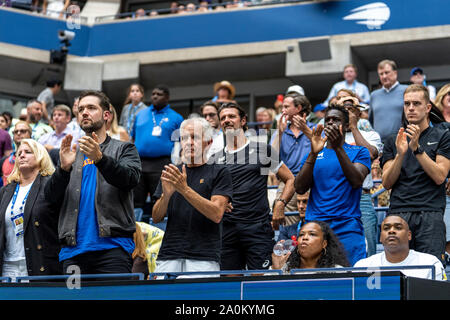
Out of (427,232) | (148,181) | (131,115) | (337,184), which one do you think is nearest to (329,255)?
(337,184)

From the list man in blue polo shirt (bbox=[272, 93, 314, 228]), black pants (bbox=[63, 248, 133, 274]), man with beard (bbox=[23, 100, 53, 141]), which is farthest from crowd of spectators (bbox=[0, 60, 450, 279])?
man with beard (bbox=[23, 100, 53, 141])

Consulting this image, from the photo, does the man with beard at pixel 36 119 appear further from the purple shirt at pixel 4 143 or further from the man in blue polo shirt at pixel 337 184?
the man in blue polo shirt at pixel 337 184

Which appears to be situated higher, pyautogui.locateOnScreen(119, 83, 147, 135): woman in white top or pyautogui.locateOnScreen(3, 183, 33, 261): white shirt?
pyautogui.locateOnScreen(119, 83, 147, 135): woman in white top

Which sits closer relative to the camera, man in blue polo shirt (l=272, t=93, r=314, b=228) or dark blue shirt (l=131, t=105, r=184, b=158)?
man in blue polo shirt (l=272, t=93, r=314, b=228)

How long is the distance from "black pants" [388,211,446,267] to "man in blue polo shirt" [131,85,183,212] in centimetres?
401

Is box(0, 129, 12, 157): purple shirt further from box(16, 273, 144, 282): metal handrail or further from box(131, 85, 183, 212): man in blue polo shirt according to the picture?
box(16, 273, 144, 282): metal handrail

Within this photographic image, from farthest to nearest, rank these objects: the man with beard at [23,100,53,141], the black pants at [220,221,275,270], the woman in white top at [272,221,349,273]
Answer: the man with beard at [23,100,53,141]
the black pants at [220,221,275,270]
the woman in white top at [272,221,349,273]

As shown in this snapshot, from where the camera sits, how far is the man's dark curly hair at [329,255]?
17.9ft

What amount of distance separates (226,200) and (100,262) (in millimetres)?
1043

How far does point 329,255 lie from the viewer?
18.0 ft

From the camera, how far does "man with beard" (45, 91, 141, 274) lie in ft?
17.6

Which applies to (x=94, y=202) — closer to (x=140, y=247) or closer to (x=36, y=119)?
(x=140, y=247)

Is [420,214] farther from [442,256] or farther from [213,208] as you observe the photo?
[213,208]

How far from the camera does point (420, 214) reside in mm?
6020
